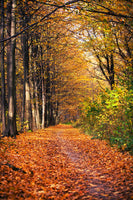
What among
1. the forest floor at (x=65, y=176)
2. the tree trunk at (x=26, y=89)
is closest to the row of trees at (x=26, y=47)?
the tree trunk at (x=26, y=89)

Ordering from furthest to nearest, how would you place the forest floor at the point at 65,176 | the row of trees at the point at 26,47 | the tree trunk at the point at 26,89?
1. the tree trunk at the point at 26,89
2. the row of trees at the point at 26,47
3. the forest floor at the point at 65,176

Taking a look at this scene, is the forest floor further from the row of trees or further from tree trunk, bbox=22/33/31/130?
tree trunk, bbox=22/33/31/130

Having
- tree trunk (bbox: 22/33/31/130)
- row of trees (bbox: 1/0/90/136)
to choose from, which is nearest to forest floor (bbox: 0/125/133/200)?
row of trees (bbox: 1/0/90/136)

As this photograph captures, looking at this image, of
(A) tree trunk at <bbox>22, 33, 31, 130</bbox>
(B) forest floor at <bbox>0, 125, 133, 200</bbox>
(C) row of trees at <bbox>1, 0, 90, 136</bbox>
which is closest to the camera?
(B) forest floor at <bbox>0, 125, 133, 200</bbox>

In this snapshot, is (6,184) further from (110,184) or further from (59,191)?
(110,184)

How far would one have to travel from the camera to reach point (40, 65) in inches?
891

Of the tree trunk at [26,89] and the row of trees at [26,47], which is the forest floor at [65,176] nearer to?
the row of trees at [26,47]

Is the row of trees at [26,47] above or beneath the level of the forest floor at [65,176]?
above

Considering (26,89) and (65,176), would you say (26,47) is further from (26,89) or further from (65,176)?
(65,176)

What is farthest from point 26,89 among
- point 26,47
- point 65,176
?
point 65,176

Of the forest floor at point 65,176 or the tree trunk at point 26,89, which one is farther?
the tree trunk at point 26,89

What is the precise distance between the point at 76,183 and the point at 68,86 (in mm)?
29582

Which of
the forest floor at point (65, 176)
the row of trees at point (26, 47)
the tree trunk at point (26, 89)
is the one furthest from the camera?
the tree trunk at point (26, 89)

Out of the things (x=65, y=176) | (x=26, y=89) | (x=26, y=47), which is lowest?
(x=65, y=176)
